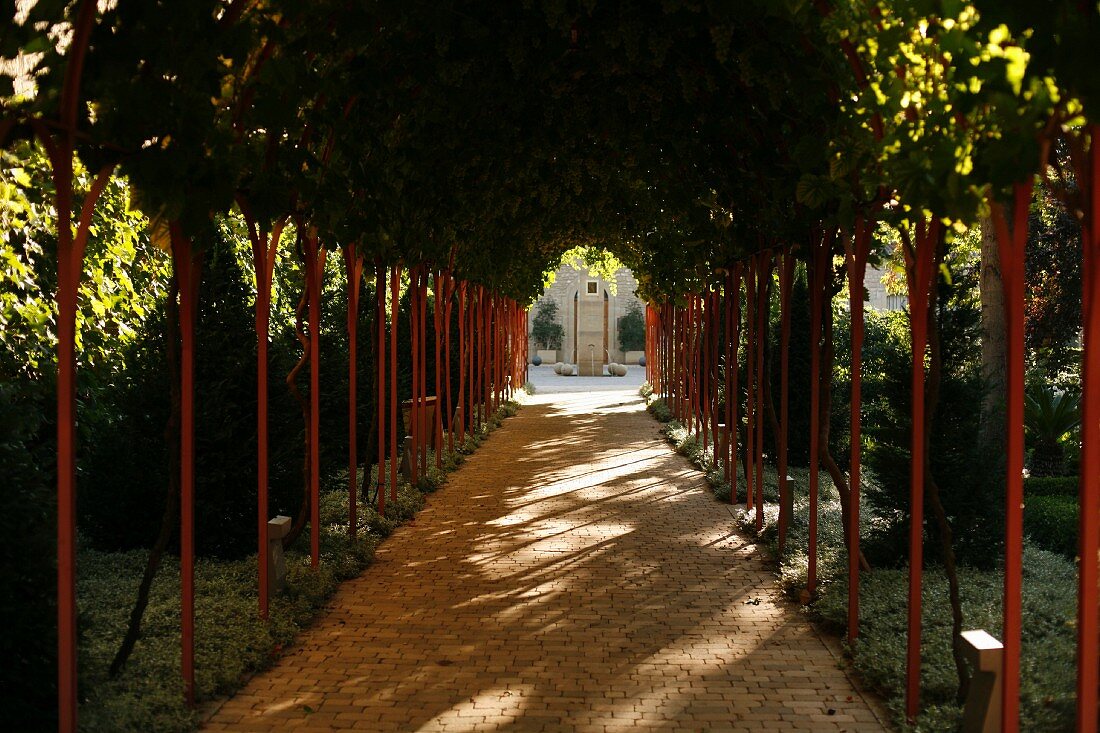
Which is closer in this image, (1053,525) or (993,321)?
(1053,525)

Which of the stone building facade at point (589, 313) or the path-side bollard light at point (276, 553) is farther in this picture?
the stone building facade at point (589, 313)

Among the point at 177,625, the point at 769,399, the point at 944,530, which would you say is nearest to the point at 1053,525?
the point at 769,399

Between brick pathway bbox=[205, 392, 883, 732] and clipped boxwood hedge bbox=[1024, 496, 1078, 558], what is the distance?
2566 millimetres

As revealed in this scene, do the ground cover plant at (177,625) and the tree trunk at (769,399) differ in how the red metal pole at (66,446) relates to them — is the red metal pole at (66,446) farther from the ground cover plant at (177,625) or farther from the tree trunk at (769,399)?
the tree trunk at (769,399)

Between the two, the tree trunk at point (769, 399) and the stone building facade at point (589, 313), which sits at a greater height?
the stone building facade at point (589, 313)

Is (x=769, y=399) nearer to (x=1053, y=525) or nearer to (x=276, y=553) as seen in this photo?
(x=1053, y=525)

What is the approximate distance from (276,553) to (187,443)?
1.58m

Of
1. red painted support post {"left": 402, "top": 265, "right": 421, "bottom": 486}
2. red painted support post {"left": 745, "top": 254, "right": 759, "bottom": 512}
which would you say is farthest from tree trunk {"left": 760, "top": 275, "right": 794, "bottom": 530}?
red painted support post {"left": 402, "top": 265, "right": 421, "bottom": 486}

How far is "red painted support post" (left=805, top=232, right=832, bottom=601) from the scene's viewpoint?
6477mm

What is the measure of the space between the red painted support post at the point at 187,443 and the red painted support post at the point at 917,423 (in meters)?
3.41

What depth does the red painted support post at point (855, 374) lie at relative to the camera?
5.50m

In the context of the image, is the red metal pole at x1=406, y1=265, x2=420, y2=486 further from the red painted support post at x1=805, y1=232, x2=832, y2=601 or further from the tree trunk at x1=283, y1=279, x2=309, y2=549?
the red painted support post at x1=805, y1=232, x2=832, y2=601

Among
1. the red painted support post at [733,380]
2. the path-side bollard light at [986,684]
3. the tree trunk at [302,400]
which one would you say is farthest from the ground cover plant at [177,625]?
the red painted support post at [733,380]

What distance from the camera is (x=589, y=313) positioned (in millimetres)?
48719
